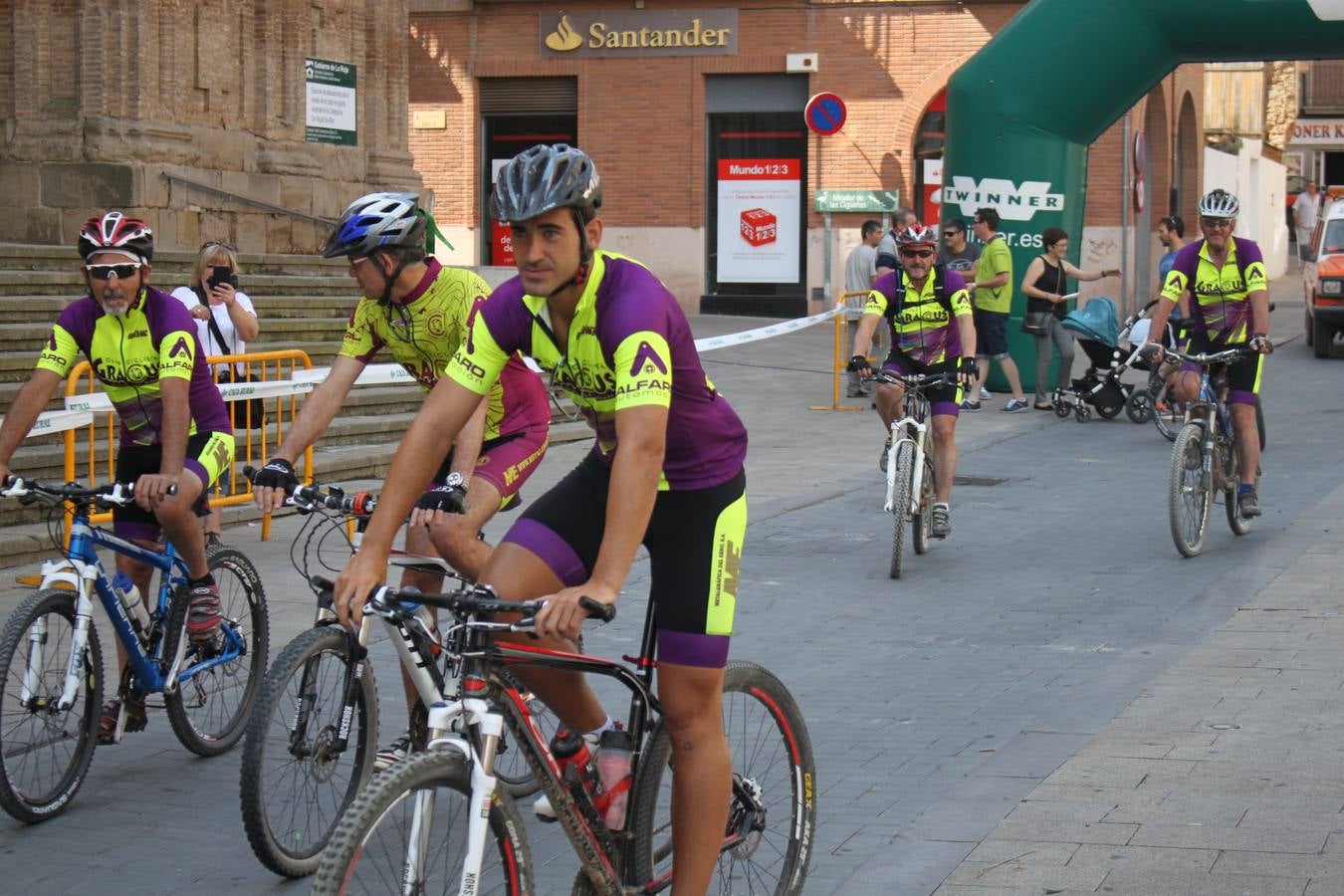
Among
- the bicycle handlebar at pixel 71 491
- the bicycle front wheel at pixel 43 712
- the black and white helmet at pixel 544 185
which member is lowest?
the bicycle front wheel at pixel 43 712

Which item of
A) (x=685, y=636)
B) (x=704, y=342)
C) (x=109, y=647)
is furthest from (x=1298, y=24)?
(x=685, y=636)

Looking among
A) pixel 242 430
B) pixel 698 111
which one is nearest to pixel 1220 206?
pixel 242 430

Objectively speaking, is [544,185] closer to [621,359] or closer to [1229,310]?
[621,359]

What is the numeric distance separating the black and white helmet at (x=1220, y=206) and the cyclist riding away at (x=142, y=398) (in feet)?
21.0

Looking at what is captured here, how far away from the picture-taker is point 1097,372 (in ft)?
58.5

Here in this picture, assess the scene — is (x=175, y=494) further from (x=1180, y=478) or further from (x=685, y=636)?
(x=1180, y=478)

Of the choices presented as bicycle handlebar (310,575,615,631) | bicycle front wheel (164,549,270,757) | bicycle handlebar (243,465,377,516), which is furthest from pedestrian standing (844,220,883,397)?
bicycle handlebar (310,575,615,631)

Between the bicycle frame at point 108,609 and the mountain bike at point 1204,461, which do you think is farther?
the mountain bike at point 1204,461

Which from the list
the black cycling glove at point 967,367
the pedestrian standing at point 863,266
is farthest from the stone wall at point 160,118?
the black cycling glove at point 967,367

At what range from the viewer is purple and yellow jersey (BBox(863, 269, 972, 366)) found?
430 inches

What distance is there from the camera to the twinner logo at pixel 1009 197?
65.0 ft

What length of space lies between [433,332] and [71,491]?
1.20 m

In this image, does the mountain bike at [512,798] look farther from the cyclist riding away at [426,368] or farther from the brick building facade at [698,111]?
the brick building facade at [698,111]

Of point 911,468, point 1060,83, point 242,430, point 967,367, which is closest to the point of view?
point 911,468
